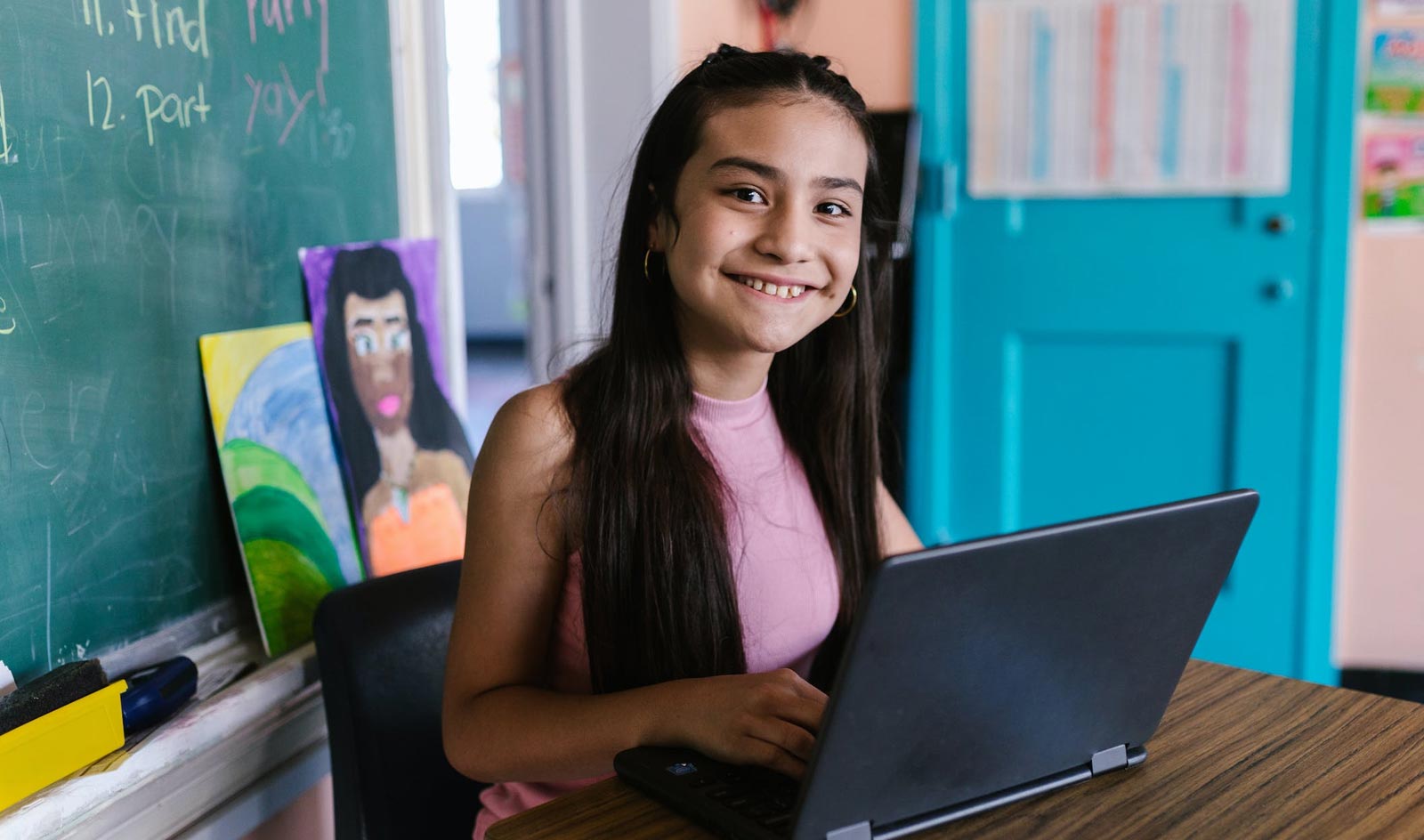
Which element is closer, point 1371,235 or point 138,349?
point 138,349

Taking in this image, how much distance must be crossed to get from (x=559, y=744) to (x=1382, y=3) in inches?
105

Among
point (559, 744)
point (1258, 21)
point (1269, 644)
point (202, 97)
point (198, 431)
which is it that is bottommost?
point (1269, 644)

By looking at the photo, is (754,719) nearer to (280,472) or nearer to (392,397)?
(280,472)

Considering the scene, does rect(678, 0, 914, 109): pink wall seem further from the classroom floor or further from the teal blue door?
the classroom floor

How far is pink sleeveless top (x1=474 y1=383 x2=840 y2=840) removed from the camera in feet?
3.79

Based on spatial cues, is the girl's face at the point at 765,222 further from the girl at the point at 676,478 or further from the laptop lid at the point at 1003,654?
the laptop lid at the point at 1003,654

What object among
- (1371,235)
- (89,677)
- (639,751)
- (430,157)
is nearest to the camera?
(639,751)

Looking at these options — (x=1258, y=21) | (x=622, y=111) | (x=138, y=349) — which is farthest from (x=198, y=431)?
(x=1258, y=21)

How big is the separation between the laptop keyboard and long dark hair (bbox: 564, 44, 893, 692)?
0.28 m

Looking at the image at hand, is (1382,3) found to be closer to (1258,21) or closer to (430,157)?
(1258,21)

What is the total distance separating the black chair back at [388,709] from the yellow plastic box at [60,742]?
182mm

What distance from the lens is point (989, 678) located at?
0.76 metres

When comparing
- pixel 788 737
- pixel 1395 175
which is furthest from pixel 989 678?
pixel 1395 175

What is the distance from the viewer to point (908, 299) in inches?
123
